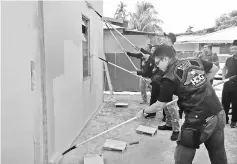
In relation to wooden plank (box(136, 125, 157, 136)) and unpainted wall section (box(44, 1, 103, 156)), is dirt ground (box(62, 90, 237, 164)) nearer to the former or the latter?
wooden plank (box(136, 125, 157, 136))

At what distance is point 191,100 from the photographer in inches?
83.1

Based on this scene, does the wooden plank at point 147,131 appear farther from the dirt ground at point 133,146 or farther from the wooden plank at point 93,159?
the wooden plank at point 93,159

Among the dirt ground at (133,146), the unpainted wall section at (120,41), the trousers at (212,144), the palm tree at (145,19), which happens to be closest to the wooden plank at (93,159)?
the dirt ground at (133,146)

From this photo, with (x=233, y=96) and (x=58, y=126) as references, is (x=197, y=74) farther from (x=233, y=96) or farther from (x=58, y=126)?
(x=233, y=96)

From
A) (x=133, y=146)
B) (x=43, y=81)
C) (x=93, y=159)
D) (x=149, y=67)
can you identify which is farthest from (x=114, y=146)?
(x=149, y=67)

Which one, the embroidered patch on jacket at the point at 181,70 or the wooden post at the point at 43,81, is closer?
the embroidered patch on jacket at the point at 181,70

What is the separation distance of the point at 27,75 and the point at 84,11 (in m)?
2.76

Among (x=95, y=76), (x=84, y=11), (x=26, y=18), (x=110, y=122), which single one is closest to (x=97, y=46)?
(x=95, y=76)

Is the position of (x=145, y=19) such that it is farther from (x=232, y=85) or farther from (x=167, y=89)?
(x=167, y=89)

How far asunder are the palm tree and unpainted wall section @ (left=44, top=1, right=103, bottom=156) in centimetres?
2082

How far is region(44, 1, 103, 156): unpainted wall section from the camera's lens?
295 cm

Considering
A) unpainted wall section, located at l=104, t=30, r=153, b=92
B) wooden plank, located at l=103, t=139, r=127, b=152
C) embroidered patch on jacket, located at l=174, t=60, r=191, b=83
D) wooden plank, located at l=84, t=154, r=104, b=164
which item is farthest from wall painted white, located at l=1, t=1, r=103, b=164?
unpainted wall section, located at l=104, t=30, r=153, b=92

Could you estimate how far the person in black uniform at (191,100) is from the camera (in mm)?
2088

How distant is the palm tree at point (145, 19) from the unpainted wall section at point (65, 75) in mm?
20822
